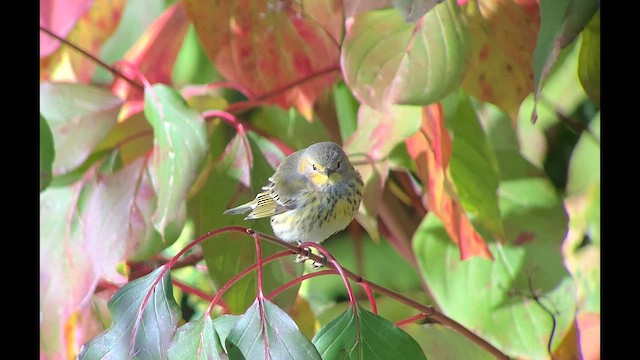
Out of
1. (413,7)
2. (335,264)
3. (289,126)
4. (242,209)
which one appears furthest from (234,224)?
(413,7)

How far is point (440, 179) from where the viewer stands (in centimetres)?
94

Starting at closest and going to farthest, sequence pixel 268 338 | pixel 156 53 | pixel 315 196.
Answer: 1. pixel 268 338
2. pixel 315 196
3. pixel 156 53

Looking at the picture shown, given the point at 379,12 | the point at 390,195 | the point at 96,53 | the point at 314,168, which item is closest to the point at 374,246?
the point at 390,195

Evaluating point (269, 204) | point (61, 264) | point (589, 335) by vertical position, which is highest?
point (269, 204)

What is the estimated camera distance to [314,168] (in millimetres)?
838

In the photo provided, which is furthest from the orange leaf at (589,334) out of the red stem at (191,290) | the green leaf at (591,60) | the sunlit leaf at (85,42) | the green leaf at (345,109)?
the sunlit leaf at (85,42)

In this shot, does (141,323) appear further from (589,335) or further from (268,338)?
(589,335)

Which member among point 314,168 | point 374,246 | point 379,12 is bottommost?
point 374,246

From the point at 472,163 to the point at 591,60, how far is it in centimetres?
18

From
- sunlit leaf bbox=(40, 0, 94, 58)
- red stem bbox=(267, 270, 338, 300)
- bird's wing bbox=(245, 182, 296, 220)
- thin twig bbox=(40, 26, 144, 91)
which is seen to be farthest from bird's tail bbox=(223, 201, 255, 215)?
sunlit leaf bbox=(40, 0, 94, 58)

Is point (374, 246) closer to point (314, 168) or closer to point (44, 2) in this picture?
point (314, 168)

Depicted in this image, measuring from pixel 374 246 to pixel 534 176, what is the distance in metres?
0.21

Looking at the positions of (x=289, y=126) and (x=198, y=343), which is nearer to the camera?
(x=198, y=343)

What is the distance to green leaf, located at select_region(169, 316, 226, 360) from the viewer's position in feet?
2.41
